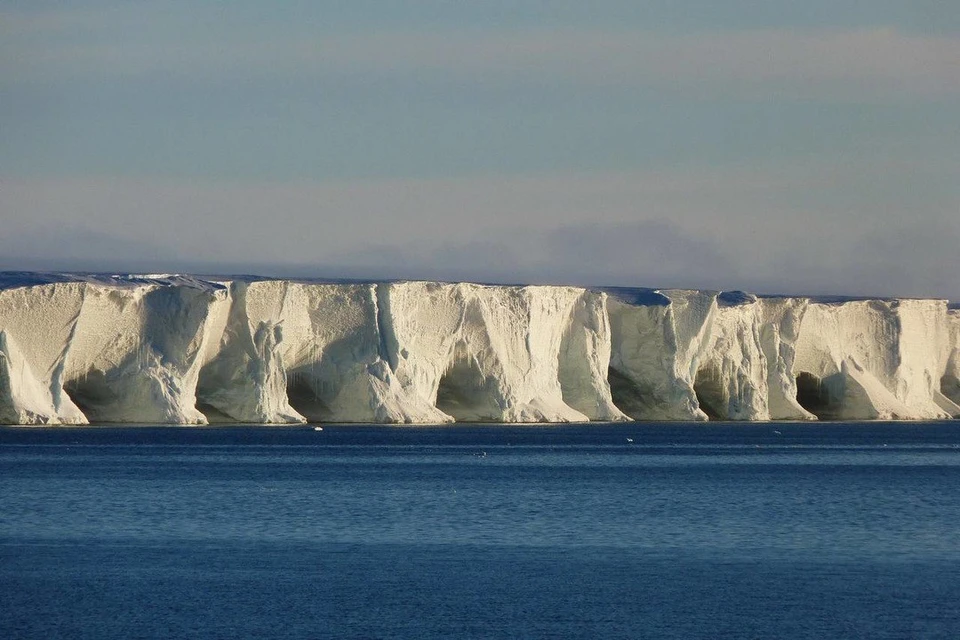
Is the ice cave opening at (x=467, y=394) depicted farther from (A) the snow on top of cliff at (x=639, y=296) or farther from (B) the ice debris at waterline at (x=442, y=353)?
(A) the snow on top of cliff at (x=639, y=296)

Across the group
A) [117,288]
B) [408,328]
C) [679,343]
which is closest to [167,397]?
[117,288]

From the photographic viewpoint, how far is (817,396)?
225 feet

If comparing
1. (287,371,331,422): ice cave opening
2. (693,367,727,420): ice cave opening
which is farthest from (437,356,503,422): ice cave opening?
(693,367,727,420): ice cave opening

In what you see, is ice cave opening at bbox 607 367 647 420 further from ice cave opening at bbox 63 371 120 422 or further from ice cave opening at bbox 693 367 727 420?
ice cave opening at bbox 63 371 120 422

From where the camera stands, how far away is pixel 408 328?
2089 inches

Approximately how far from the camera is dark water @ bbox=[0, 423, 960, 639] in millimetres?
15977

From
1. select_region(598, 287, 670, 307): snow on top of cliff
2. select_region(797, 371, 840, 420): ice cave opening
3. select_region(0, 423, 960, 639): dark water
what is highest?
select_region(598, 287, 670, 307): snow on top of cliff

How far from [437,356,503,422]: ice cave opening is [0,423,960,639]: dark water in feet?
41.0

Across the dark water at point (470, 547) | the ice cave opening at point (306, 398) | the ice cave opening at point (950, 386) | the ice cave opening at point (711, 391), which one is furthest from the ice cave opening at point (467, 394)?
the ice cave opening at point (950, 386)

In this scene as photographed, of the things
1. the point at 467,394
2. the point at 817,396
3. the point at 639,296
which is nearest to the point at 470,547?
the point at 467,394

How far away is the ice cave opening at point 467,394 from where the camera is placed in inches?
2168

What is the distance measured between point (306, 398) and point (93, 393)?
322 inches

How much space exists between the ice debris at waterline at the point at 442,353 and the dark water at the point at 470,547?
586 cm

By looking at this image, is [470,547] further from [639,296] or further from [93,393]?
[639,296]
